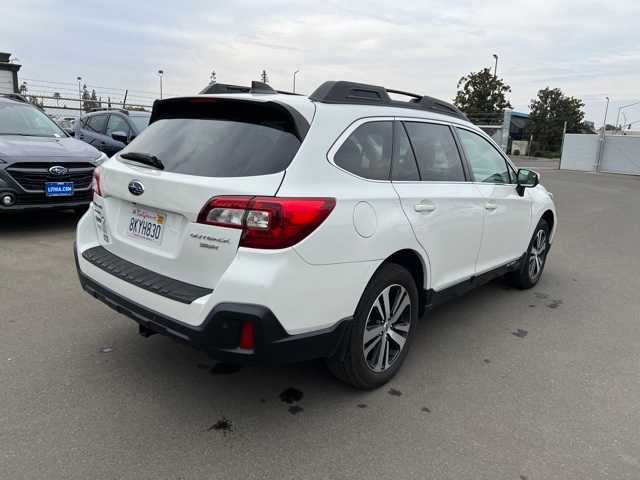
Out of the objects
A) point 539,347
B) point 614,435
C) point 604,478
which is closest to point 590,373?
point 539,347

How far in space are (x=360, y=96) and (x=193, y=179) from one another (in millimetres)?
1173

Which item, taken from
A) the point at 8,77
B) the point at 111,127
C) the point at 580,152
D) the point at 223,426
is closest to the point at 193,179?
the point at 223,426

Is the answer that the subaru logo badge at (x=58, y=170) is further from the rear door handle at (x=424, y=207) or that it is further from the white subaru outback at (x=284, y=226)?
the rear door handle at (x=424, y=207)

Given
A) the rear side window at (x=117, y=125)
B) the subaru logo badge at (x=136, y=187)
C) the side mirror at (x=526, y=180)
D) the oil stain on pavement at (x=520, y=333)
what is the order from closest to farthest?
the subaru logo badge at (x=136, y=187) < the oil stain on pavement at (x=520, y=333) < the side mirror at (x=526, y=180) < the rear side window at (x=117, y=125)

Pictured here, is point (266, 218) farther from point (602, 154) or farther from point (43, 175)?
point (602, 154)

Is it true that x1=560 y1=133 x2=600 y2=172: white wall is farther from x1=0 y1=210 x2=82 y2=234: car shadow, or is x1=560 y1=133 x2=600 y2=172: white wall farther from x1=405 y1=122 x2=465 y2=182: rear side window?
x1=405 y1=122 x2=465 y2=182: rear side window

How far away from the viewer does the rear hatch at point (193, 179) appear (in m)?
2.53

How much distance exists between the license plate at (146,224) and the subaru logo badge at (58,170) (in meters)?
4.34

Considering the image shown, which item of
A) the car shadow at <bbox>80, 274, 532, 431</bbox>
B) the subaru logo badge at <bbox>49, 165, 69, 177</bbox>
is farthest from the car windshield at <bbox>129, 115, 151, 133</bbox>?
the car shadow at <bbox>80, 274, 532, 431</bbox>

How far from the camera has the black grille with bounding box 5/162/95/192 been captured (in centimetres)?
635

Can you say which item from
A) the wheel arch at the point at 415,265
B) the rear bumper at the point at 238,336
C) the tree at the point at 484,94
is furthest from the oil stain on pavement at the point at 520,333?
the tree at the point at 484,94

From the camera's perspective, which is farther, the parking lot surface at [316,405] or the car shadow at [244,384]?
the car shadow at [244,384]

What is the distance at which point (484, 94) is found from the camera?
1781 inches

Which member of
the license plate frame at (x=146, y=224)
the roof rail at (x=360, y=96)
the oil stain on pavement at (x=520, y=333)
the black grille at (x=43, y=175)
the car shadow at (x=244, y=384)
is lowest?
the car shadow at (x=244, y=384)
